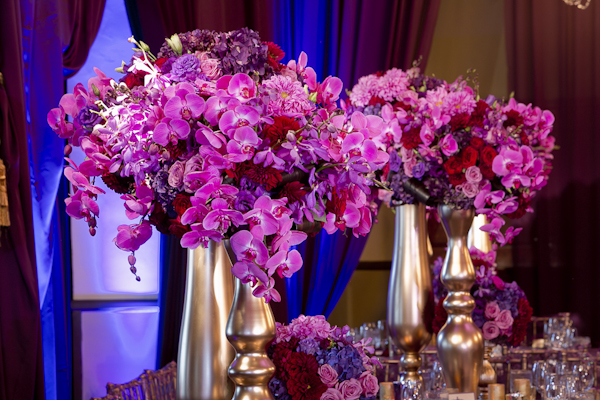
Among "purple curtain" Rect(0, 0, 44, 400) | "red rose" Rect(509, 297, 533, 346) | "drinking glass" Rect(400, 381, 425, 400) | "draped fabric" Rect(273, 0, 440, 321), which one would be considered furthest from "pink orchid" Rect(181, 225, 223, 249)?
"draped fabric" Rect(273, 0, 440, 321)

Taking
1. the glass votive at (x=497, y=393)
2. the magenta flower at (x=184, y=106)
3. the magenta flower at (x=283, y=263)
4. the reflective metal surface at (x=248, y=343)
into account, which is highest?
the magenta flower at (x=184, y=106)

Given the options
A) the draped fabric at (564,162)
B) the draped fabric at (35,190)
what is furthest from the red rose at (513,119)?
the draped fabric at (35,190)

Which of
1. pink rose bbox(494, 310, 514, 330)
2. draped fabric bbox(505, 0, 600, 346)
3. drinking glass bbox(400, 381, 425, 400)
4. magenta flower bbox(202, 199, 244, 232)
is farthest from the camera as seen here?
draped fabric bbox(505, 0, 600, 346)

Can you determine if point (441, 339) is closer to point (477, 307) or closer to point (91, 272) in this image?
point (477, 307)

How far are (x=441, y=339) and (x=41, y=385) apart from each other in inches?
Result: 68.6

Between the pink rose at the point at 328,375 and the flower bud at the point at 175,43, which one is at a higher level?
the flower bud at the point at 175,43

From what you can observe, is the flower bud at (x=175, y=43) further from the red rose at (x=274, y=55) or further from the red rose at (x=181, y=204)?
the red rose at (x=181, y=204)

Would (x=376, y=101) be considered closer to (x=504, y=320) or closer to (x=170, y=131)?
(x=504, y=320)

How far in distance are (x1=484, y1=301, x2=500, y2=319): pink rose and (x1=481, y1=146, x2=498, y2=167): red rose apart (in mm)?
614

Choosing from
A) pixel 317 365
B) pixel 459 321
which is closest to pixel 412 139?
pixel 459 321

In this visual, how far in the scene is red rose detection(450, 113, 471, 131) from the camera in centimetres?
183

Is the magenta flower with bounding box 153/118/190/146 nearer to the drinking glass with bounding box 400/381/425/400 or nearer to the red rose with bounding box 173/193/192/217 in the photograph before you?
the red rose with bounding box 173/193/192/217

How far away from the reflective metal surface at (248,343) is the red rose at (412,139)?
3.19ft

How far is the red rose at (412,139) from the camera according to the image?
188 cm
